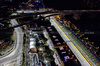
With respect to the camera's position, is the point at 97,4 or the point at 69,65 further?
the point at 97,4

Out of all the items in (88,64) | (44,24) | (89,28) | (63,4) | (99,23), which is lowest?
(88,64)

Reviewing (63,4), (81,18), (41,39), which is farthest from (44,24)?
(81,18)

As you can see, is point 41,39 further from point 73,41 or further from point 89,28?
point 89,28

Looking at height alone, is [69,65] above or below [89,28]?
below

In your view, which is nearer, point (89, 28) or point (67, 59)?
point (67, 59)

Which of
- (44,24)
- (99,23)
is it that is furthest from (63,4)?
(99,23)

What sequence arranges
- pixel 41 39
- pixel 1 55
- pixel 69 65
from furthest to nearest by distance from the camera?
pixel 41 39 < pixel 1 55 < pixel 69 65

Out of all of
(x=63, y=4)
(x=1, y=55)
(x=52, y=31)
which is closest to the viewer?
(x=1, y=55)

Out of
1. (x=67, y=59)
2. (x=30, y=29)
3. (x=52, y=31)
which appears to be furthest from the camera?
(x=30, y=29)

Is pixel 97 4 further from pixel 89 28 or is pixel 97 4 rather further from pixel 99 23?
pixel 89 28
